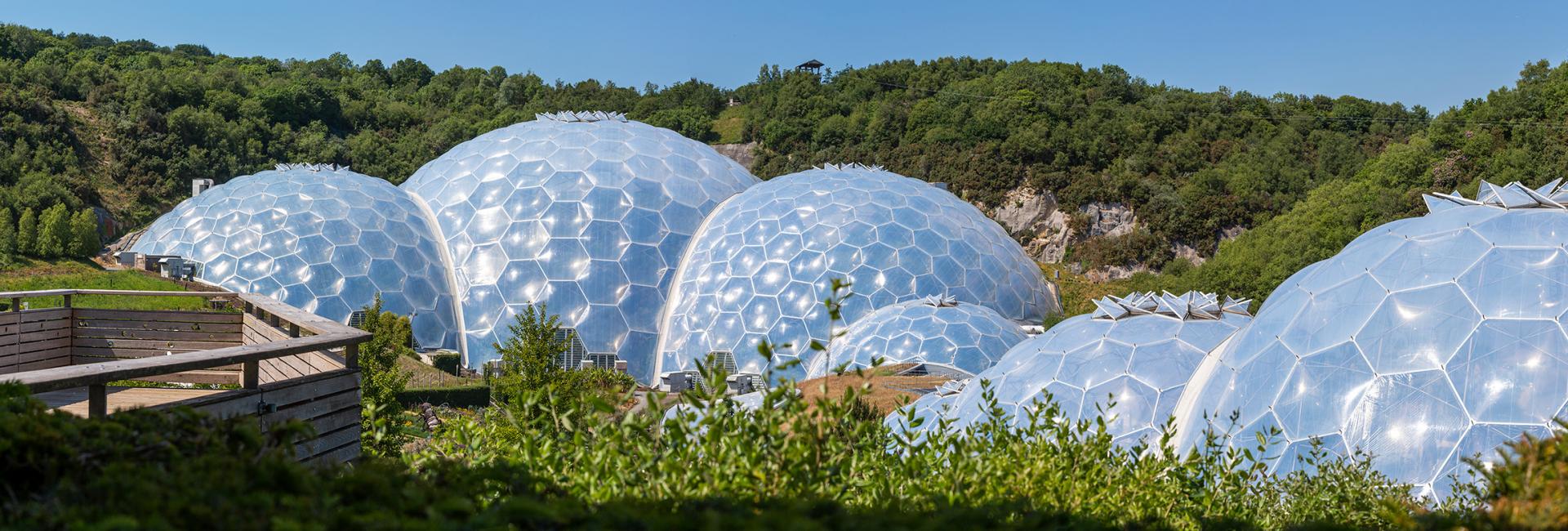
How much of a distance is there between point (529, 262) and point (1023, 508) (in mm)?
22429

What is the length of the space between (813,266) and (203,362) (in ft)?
62.1

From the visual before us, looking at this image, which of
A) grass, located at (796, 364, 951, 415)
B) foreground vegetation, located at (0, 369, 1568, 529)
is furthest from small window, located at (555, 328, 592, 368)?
foreground vegetation, located at (0, 369, 1568, 529)

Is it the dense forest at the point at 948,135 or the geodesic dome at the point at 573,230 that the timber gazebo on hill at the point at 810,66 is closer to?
the dense forest at the point at 948,135

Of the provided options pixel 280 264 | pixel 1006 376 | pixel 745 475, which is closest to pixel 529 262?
pixel 280 264

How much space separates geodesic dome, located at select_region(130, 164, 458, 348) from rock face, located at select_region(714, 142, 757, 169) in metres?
37.3

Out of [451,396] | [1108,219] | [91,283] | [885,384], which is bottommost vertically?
[451,396]

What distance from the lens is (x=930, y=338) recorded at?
2144 cm

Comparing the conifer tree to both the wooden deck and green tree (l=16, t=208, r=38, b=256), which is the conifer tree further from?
the wooden deck

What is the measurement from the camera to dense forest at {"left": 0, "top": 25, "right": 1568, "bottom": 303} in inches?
1585

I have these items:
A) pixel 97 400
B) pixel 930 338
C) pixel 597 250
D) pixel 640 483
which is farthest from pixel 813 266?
pixel 640 483

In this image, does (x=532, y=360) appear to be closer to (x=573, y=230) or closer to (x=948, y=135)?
(x=573, y=230)

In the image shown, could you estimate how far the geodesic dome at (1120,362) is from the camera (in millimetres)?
11055

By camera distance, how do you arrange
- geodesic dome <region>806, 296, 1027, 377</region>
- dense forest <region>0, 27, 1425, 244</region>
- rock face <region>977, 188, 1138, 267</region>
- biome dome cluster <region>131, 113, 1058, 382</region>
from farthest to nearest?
rock face <region>977, 188, 1138, 267</region> < dense forest <region>0, 27, 1425, 244</region> < biome dome cluster <region>131, 113, 1058, 382</region> < geodesic dome <region>806, 296, 1027, 377</region>

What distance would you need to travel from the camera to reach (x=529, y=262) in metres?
25.3
